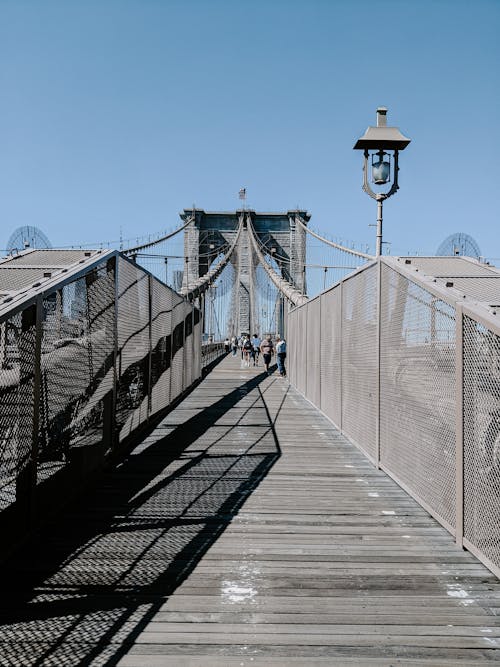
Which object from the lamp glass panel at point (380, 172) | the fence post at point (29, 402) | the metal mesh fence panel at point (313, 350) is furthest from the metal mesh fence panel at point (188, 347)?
the fence post at point (29, 402)

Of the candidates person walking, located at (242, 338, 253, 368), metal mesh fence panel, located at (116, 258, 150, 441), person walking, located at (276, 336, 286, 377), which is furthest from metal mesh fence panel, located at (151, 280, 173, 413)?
person walking, located at (242, 338, 253, 368)

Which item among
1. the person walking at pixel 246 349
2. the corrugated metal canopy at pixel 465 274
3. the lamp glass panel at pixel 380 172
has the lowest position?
the person walking at pixel 246 349

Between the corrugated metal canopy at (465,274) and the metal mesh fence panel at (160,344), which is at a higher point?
the corrugated metal canopy at (465,274)

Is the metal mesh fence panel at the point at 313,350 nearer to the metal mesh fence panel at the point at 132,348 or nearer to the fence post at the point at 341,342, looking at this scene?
the fence post at the point at 341,342

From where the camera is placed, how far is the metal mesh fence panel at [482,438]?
2.54m

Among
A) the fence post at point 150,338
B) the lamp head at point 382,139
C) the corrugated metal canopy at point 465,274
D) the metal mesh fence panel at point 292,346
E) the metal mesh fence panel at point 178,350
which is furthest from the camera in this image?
the metal mesh fence panel at point 292,346

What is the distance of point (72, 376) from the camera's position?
146 inches

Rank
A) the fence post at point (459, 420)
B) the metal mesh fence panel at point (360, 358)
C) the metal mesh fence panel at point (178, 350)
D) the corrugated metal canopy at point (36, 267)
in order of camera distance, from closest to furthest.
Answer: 1. the fence post at point (459, 420)
2. the corrugated metal canopy at point (36, 267)
3. the metal mesh fence panel at point (360, 358)
4. the metal mesh fence panel at point (178, 350)

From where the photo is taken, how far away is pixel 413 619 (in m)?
2.14

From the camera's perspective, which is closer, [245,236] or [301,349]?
[301,349]

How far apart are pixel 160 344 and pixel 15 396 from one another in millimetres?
4068

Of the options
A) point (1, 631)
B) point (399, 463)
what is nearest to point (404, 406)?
point (399, 463)

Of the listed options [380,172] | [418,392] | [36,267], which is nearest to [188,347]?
[380,172]

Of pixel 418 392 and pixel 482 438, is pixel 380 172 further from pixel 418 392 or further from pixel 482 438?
pixel 482 438
